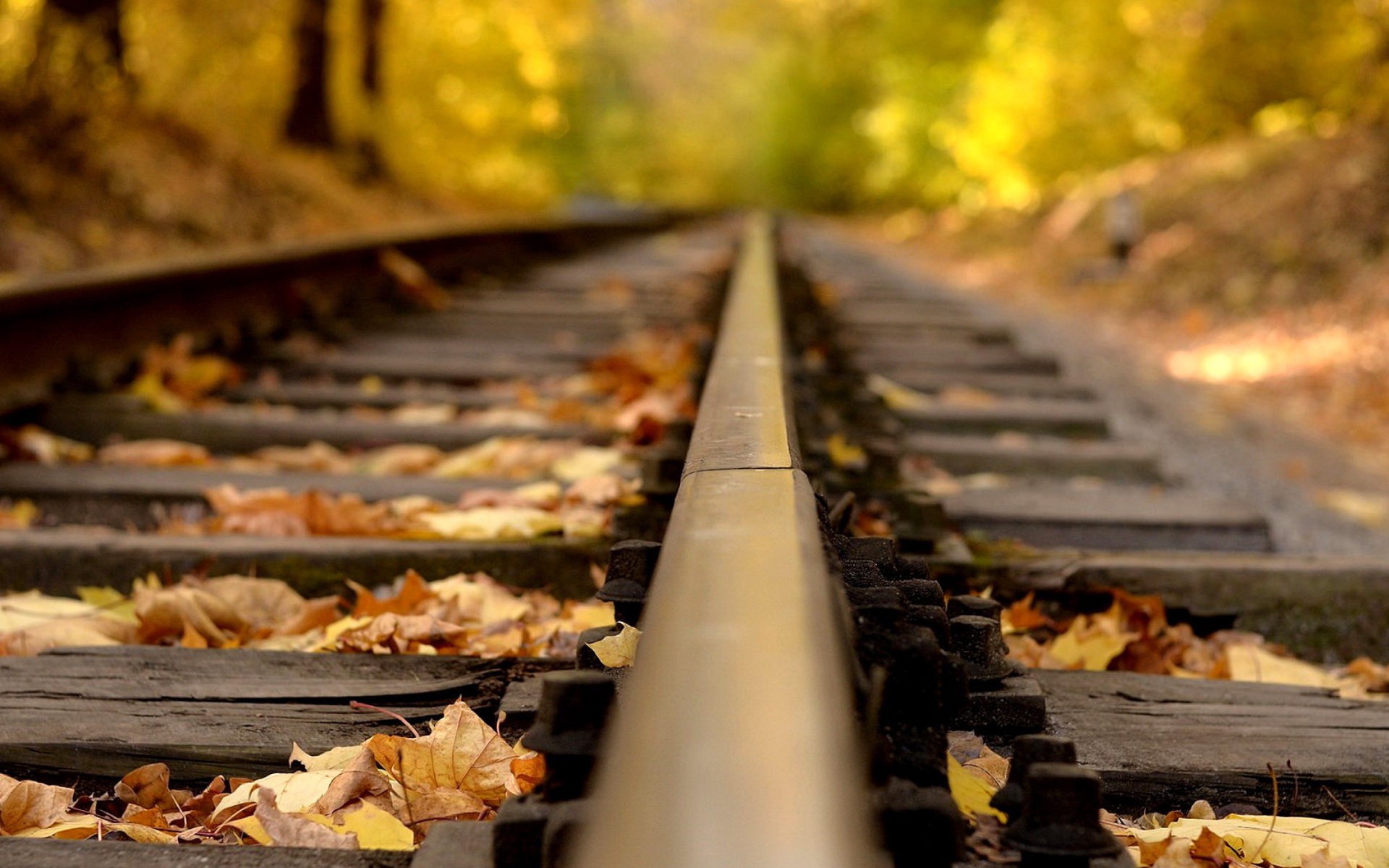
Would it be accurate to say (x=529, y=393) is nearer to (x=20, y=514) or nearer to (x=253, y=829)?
(x=20, y=514)

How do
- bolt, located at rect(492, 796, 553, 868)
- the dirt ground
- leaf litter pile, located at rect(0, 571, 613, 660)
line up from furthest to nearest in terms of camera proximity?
the dirt ground < leaf litter pile, located at rect(0, 571, 613, 660) < bolt, located at rect(492, 796, 553, 868)

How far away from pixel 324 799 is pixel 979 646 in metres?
0.66

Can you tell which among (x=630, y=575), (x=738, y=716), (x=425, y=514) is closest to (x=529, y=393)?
(x=425, y=514)

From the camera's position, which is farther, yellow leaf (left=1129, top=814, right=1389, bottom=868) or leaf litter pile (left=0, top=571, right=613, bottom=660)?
leaf litter pile (left=0, top=571, right=613, bottom=660)

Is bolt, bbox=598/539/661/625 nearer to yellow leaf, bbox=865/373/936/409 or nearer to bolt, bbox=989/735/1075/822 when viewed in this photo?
bolt, bbox=989/735/1075/822

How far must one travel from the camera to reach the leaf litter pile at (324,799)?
1175 millimetres

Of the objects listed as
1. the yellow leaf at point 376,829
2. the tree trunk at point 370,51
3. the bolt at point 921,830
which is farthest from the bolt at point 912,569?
the tree trunk at point 370,51

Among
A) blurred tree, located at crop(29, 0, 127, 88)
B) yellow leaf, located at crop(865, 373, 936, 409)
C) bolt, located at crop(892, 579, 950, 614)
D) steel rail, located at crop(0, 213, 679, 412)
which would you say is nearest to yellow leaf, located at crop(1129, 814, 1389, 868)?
bolt, located at crop(892, 579, 950, 614)

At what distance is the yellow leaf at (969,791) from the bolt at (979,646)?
112 millimetres

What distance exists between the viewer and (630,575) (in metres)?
1.25

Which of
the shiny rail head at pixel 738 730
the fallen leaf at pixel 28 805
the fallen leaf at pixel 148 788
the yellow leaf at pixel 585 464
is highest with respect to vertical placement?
the yellow leaf at pixel 585 464

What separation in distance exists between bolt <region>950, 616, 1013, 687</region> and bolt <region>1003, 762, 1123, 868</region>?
28cm

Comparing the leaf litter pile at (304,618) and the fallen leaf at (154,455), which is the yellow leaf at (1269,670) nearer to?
the leaf litter pile at (304,618)

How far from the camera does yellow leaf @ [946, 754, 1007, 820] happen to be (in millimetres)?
1059
